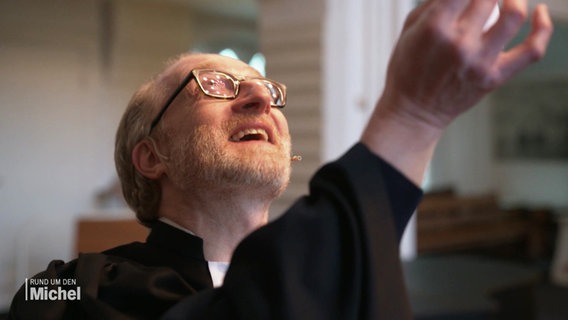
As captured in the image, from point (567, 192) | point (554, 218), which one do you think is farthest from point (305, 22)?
point (567, 192)

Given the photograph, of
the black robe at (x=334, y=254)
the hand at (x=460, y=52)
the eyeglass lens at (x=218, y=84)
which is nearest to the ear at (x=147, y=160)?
the eyeglass lens at (x=218, y=84)

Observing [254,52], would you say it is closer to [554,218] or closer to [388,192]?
[388,192]

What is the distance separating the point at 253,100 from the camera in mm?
771

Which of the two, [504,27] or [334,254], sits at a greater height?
[504,27]

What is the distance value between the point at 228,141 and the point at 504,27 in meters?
0.40

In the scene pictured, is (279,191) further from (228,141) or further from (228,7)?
(228,7)

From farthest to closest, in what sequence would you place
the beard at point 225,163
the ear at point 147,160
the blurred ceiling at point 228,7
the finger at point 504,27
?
the blurred ceiling at point 228,7
the ear at point 147,160
the beard at point 225,163
the finger at point 504,27

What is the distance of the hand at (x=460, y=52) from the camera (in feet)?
1.47

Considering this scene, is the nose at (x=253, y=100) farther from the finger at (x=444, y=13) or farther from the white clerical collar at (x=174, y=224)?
the finger at (x=444, y=13)

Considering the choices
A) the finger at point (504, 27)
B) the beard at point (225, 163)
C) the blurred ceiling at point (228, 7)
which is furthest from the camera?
the blurred ceiling at point (228, 7)

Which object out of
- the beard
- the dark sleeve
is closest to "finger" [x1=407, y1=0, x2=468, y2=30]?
the dark sleeve

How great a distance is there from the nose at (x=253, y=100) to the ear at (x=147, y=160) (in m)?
0.16

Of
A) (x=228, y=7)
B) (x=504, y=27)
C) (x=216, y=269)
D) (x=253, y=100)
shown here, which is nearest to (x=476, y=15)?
(x=504, y=27)

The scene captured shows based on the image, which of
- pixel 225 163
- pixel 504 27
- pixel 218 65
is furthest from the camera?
pixel 218 65
